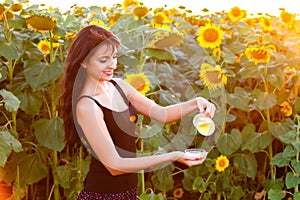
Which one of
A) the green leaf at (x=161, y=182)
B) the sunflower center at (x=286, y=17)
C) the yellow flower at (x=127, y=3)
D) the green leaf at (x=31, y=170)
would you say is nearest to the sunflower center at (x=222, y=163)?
the green leaf at (x=161, y=182)

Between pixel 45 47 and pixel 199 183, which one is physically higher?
pixel 45 47

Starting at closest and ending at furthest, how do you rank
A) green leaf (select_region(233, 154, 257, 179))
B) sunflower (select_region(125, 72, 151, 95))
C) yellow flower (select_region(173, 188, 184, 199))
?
sunflower (select_region(125, 72, 151, 95))
green leaf (select_region(233, 154, 257, 179))
yellow flower (select_region(173, 188, 184, 199))

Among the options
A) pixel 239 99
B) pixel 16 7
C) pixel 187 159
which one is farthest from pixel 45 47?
pixel 187 159

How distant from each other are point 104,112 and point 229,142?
1147 millimetres

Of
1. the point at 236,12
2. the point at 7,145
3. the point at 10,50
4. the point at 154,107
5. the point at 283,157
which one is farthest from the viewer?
the point at 236,12

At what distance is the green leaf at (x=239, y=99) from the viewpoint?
310cm

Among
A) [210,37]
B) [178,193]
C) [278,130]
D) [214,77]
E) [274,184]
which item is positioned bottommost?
[178,193]

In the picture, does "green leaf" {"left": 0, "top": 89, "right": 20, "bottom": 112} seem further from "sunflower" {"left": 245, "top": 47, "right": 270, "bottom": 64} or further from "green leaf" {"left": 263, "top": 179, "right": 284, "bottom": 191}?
"green leaf" {"left": 263, "top": 179, "right": 284, "bottom": 191}

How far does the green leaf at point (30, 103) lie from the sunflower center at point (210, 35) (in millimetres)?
764

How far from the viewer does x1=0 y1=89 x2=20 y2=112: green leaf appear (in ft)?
8.72

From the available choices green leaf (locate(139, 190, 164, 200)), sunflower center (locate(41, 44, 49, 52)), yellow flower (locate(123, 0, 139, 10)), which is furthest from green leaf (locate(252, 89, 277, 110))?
sunflower center (locate(41, 44, 49, 52))

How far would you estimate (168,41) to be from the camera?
3076 mm

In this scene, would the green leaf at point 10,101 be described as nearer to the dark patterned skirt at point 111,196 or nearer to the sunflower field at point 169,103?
the sunflower field at point 169,103

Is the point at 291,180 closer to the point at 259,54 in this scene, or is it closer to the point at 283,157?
the point at 283,157
